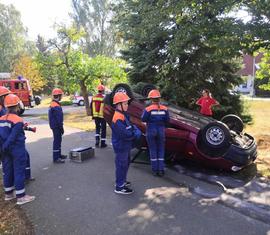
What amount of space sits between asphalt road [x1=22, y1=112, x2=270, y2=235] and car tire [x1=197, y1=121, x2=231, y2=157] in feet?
2.20

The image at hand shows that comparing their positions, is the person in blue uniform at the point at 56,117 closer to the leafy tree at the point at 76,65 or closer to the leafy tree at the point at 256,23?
the leafy tree at the point at 256,23

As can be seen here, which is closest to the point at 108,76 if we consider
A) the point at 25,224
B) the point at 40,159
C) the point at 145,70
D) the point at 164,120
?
the point at 145,70

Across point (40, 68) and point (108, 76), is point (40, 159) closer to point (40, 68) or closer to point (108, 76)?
point (108, 76)

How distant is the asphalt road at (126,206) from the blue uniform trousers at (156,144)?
0.27 m

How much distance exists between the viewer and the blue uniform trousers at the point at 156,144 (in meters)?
6.77

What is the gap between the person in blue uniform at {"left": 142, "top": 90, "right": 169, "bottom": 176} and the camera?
265 inches

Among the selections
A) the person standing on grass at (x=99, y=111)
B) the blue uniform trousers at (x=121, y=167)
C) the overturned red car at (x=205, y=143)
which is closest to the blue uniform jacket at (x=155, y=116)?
the overturned red car at (x=205, y=143)

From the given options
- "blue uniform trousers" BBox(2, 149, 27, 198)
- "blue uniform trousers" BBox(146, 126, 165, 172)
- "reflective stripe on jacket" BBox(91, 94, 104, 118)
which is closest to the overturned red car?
"blue uniform trousers" BBox(146, 126, 165, 172)

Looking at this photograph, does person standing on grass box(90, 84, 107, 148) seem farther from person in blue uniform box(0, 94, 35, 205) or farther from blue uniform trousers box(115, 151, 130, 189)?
person in blue uniform box(0, 94, 35, 205)

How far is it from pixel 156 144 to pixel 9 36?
40.1 metres

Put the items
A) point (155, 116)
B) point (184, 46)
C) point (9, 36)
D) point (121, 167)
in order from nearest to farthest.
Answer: point (121, 167), point (155, 116), point (184, 46), point (9, 36)

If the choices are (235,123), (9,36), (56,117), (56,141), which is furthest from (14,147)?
(9,36)

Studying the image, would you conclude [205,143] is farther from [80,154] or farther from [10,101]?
[10,101]

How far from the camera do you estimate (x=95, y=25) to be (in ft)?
145
